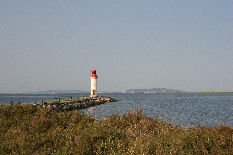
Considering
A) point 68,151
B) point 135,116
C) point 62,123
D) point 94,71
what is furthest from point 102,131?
point 94,71

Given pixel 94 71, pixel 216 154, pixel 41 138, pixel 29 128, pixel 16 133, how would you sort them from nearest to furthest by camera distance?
pixel 216 154, pixel 41 138, pixel 16 133, pixel 29 128, pixel 94 71

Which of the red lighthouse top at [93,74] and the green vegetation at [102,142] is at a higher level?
the red lighthouse top at [93,74]

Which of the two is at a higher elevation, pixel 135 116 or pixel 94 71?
pixel 94 71

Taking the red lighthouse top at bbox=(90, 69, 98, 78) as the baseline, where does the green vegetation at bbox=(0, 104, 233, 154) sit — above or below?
below

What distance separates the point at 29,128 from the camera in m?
10.0

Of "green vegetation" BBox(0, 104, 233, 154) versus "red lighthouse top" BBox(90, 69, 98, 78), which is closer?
"green vegetation" BBox(0, 104, 233, 154)

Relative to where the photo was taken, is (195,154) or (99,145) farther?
(99,145)

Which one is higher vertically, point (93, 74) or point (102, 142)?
point (93, 74)

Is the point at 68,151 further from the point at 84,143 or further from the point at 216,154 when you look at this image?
the point at 216,154

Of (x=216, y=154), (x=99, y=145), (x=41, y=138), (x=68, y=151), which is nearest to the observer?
(x=216, y=154)

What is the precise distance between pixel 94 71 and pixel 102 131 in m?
51.6

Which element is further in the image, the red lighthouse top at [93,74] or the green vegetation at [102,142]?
the red lighthouse top at [93,74]

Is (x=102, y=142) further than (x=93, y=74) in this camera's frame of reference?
No

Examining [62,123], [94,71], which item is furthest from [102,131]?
[94,71]
